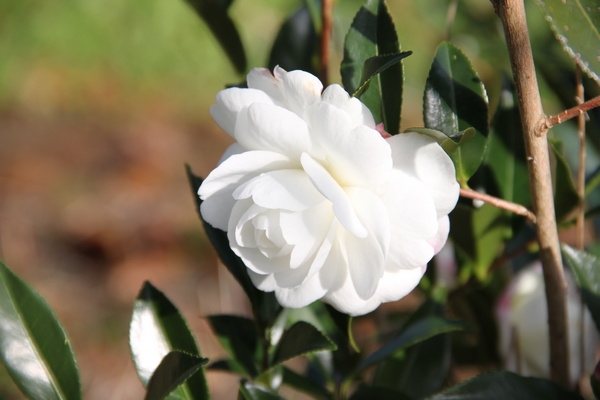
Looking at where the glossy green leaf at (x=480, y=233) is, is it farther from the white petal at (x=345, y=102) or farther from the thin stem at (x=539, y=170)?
the white petal at (x=345, y=102)

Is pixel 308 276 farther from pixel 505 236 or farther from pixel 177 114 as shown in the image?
pixel 177 114

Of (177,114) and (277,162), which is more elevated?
(177,114)

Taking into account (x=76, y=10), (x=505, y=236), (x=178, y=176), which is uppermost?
(x=76, y=10)

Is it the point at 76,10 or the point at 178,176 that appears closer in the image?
the point at 178,176

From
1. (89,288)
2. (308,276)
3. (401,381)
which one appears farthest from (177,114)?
(308,276)

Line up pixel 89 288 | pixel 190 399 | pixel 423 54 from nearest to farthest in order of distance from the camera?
pixel 190 399
pixel 89 288
pixel 423 54

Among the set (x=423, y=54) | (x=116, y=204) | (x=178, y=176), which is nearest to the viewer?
(x=116, y=204)

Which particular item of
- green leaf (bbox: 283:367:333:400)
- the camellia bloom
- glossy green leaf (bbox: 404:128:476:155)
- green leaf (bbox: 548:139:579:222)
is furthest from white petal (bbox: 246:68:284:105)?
green leaf (bbox: 283:367:333:400)
